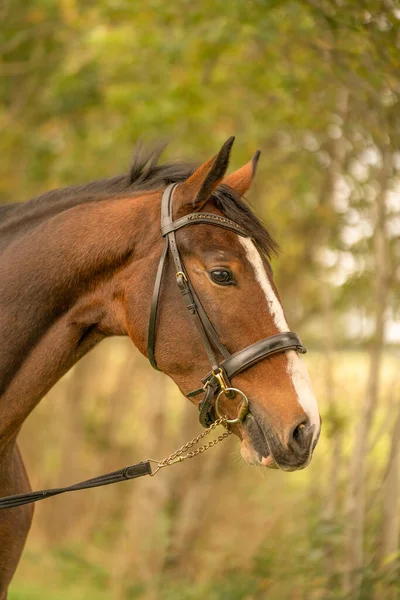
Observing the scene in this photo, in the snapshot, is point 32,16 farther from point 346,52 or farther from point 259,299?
point 259,299

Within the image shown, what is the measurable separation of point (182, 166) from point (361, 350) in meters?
4.95

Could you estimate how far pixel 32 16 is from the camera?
895 centimetres

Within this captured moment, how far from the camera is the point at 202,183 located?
3082 mm

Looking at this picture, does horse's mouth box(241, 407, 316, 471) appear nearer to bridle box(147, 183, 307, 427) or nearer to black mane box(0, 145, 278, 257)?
bridle box(147, 183, 307, 427)

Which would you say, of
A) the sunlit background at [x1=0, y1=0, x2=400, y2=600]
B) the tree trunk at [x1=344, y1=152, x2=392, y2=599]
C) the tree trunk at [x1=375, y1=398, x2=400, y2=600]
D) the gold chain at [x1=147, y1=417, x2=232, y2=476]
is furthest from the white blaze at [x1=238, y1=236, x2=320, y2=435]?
the tree trunk at [x1=344, y1=152, x2=392, y2=599]

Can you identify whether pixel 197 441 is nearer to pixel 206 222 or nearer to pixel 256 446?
pixel 256 446

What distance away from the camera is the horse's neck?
323 centimetres

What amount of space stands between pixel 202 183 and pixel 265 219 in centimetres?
273

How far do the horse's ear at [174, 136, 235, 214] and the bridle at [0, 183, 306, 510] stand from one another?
54 millimetres

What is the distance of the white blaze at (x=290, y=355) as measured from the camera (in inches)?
111

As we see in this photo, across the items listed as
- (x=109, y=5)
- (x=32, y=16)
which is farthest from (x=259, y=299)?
(x=32, y=16)

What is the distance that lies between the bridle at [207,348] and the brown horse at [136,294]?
0.03 meters

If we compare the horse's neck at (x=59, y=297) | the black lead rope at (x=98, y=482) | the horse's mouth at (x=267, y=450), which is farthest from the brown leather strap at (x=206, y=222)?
the black lead rope at (x=98, y=482)

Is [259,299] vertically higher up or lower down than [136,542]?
higher up
